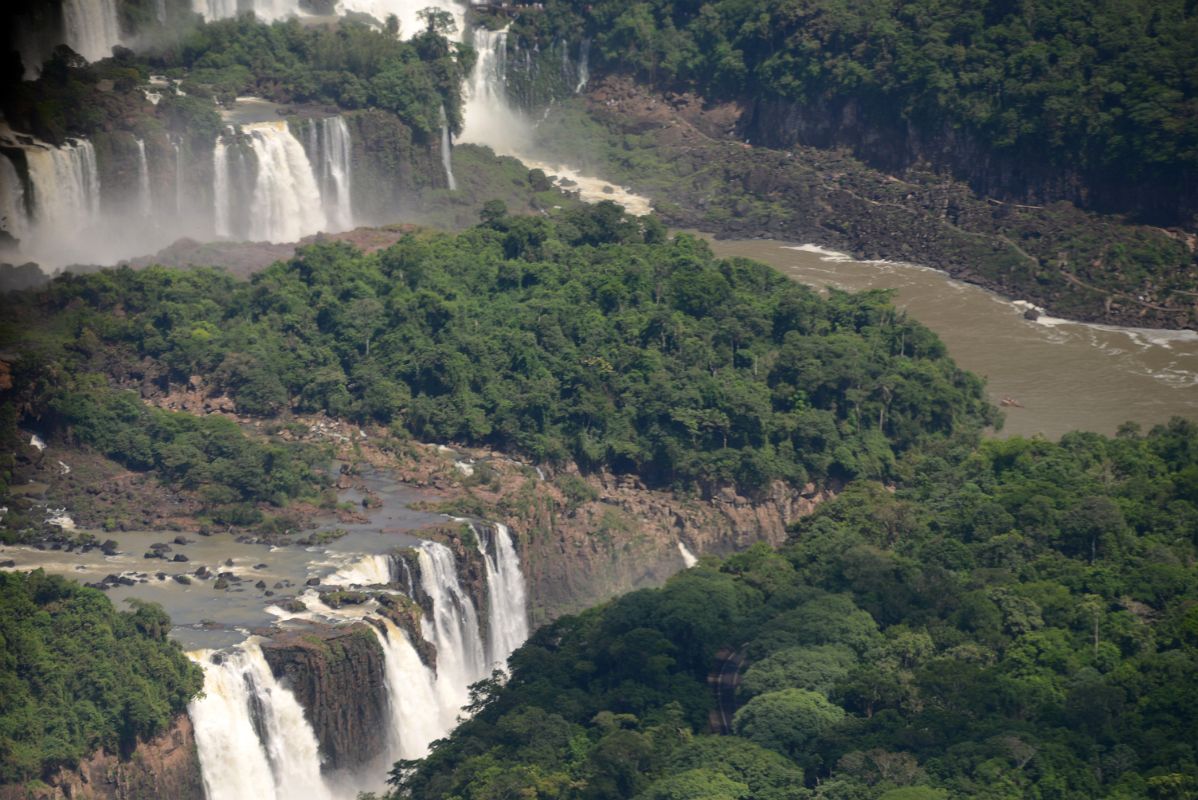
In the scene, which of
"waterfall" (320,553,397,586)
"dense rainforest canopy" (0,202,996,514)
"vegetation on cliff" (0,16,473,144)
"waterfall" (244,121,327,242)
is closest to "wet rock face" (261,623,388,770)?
"waterfall" (320,553,397,586)

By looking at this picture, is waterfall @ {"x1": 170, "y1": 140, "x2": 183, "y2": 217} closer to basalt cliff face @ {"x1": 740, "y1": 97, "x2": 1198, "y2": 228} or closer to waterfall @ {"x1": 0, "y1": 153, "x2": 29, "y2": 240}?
waterfall @ {"x1": 0, "y1": 153, "x2": 29, "y2": 240}

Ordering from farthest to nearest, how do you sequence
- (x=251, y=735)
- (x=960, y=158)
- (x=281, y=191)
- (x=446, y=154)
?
(x=960, y=158) → (x=446, y=154) → (x=281, y=191) → (x=251, y=735)

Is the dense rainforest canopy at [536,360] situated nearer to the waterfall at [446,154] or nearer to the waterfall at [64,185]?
the waterfall at [64,185]

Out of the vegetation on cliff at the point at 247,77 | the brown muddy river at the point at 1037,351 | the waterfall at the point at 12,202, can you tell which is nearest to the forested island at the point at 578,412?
the waterfall at the point at 12,202

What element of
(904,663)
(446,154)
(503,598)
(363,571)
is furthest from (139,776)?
(446,154)

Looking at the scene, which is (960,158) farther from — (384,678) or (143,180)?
(384,678)

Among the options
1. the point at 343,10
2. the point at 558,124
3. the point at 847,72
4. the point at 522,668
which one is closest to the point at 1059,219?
the point at 847,72
